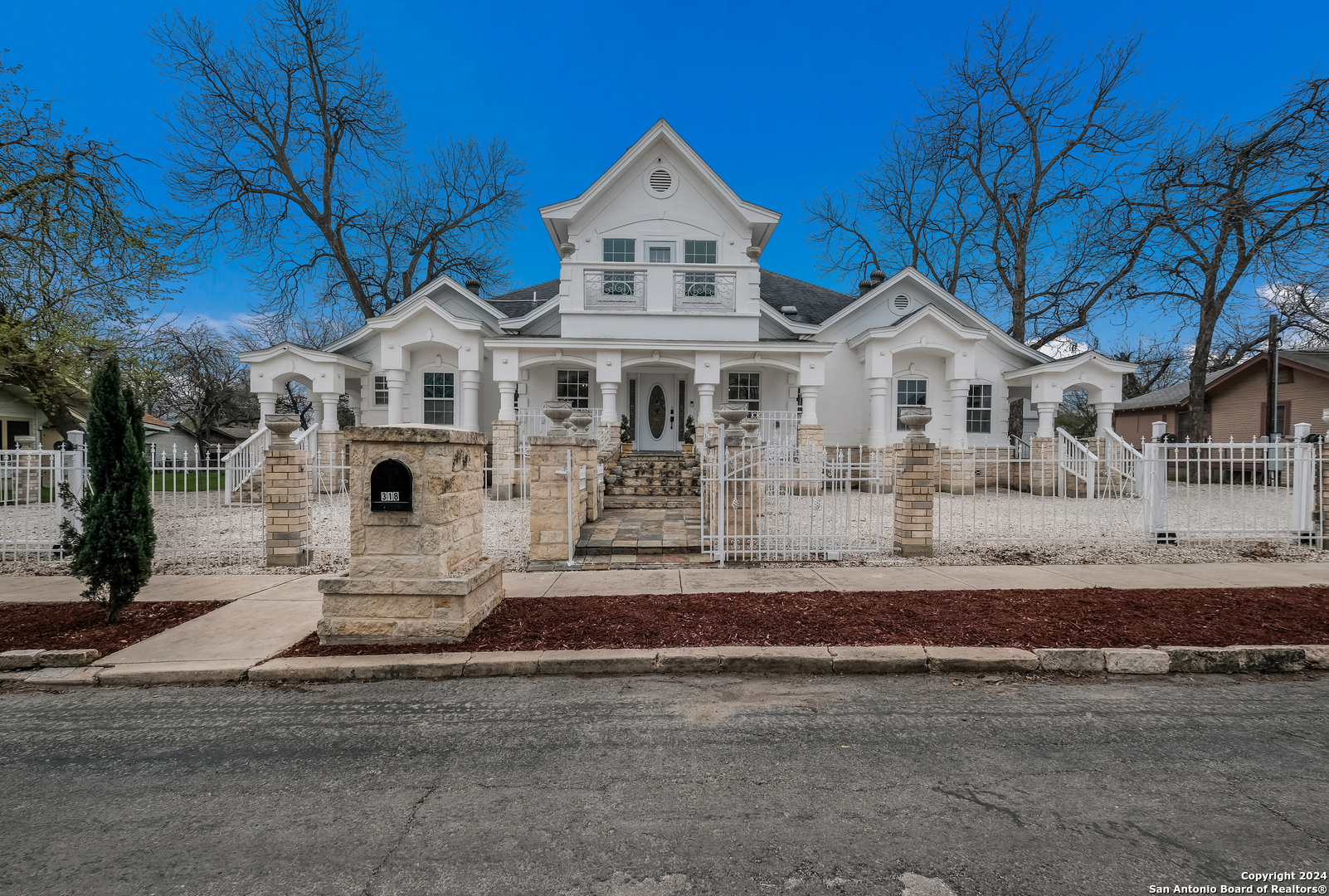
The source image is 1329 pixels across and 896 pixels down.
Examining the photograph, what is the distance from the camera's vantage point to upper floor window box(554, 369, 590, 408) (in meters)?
18.3

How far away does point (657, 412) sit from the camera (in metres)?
18.6

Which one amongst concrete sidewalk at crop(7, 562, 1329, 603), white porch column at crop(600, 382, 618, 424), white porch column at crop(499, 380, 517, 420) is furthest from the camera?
white porch column at crop(499, 380, 517, 420)

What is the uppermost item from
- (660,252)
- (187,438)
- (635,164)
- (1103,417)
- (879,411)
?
(635,164)

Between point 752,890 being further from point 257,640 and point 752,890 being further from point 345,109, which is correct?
point 345,109

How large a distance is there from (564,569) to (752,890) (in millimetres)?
5715

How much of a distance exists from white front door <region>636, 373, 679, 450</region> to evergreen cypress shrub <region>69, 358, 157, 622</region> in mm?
13546

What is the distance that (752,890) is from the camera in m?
2.19

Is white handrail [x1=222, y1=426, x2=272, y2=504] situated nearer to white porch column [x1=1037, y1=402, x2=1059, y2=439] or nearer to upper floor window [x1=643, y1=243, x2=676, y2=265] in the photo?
upper floor window [x1=643, y1=243, x2=676, y2=265]

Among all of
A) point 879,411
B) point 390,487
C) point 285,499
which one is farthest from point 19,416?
point 879,411

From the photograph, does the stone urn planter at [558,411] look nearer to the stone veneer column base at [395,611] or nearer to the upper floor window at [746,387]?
the stone veneer column base at [395,611]

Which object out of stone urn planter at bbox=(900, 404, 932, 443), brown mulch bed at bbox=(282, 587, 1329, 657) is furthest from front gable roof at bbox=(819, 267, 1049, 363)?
brown mulch bed at bbox=(282, 587, 1329, 657)

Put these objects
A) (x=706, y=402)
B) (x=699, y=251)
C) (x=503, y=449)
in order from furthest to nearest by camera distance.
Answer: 1. (x=699, y=251)
2. (x=706, y=402)
3. (x=503, y=449)

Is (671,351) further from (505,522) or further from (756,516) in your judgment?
(756,516)

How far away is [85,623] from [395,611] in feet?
10.6
